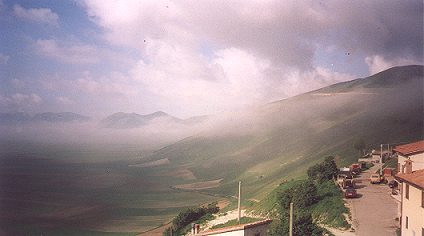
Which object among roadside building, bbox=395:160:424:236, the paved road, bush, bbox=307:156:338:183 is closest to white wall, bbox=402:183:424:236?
roadside building, bbox=395:160:424:236

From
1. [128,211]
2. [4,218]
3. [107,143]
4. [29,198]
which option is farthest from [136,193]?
[107,143]

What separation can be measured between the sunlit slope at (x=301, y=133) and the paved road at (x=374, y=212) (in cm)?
1693

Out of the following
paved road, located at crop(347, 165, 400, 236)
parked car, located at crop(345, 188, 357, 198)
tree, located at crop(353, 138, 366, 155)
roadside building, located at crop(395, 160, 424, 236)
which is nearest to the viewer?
roadside building, located at crop(395, 160, 424, 236)

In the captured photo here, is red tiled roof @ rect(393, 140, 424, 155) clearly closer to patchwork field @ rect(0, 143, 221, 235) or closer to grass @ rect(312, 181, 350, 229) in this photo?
grass @ rect(312, 181, 350, 229)

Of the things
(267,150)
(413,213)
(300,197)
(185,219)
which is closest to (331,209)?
(300,197)

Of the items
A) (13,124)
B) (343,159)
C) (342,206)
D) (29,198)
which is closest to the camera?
(342,206)

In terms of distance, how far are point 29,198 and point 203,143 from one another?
5325 centimetres

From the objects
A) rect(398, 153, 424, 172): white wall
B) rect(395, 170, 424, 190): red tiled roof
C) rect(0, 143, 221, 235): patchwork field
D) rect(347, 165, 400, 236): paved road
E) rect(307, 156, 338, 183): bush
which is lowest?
rect(0, 143, 221, 235): patchwork field

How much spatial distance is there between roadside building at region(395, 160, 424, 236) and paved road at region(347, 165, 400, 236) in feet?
6.51

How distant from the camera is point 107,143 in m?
132

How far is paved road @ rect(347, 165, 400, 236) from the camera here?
2102 cm

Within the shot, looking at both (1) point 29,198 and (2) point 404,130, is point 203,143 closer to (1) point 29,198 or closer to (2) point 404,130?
(1) point 29,198

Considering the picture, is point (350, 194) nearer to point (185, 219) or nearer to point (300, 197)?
point (300, 197)

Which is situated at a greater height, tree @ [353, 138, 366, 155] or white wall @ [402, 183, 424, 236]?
tree @ [353, 138, 366, 155]
